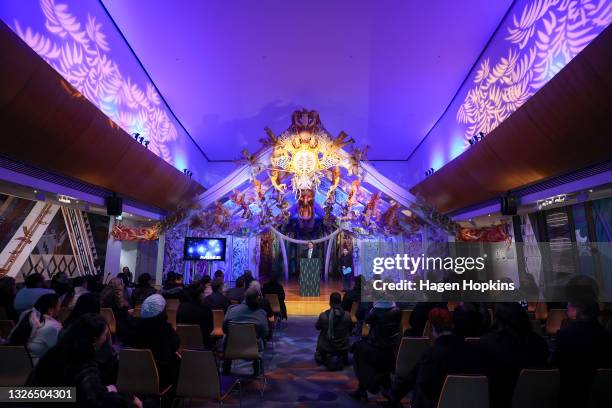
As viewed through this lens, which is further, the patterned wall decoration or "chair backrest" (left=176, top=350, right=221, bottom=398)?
the patterned wall decoration

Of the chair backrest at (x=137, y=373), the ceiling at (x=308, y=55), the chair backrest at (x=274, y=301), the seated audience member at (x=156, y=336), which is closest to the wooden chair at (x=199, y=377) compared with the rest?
the seated audience member at (x=156, y=336)

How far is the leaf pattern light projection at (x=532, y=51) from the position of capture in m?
4.77

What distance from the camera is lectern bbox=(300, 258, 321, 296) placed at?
1182cm

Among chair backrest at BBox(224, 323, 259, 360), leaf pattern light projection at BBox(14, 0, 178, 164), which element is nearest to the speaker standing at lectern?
leaf pattern light projection at BBox(14, 0, 178, 164)

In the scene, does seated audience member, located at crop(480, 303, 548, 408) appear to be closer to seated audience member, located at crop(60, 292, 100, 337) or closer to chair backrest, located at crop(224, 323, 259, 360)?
chair backrest, located at crop(224, 323, 259, 360)

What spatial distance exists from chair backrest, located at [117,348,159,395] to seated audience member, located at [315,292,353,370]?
272 cm

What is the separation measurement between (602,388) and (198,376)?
3198 mm

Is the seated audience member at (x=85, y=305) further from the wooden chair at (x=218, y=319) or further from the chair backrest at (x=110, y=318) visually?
the wooden chair at (x=218, y=319)

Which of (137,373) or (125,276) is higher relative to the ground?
(125,276)

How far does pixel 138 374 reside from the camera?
9.22 feet

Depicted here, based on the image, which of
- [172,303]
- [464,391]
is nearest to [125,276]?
[172,303]

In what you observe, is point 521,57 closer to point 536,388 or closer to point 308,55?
point 308,55

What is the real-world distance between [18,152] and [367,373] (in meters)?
5.96

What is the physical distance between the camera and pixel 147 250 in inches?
516
